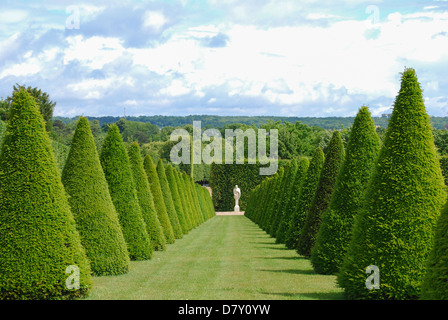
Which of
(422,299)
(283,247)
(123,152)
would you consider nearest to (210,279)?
(123,152)

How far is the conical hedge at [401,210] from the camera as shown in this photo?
367 inches

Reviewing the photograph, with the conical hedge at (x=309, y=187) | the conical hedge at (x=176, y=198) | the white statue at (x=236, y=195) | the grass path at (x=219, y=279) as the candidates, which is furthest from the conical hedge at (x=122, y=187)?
the white statue at (x=236, y=195)

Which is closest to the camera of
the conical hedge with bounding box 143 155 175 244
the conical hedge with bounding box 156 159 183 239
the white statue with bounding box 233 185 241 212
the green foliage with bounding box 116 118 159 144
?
the conical hedge with bounding box 143 155 175 244

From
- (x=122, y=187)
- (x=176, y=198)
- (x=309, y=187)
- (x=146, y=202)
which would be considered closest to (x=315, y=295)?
(x=122, y=187)

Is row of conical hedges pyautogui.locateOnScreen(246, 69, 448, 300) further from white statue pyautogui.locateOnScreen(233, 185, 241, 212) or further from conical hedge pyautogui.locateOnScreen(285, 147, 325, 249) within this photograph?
white statue pyautogui.locateOnScreen(233, 185, 241, 212)

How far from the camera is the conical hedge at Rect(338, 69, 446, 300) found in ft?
30.6

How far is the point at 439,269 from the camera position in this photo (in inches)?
283

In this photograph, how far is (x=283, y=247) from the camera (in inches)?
875

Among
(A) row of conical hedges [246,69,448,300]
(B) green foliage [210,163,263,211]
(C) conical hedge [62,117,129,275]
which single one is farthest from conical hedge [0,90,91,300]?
(B) green foliage [210,163,263,211]

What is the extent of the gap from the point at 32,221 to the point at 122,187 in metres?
6.82

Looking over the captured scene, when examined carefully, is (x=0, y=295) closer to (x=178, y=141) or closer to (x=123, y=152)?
(x=123, y=152)

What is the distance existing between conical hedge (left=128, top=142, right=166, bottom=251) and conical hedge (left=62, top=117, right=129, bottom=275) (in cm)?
546

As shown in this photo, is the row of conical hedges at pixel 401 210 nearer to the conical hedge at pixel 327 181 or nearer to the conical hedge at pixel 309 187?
the conical hedge at pixel 327 181

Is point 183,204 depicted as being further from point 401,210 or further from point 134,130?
point 134,130
